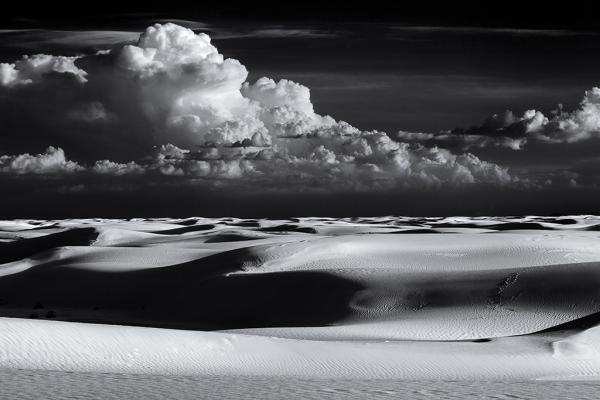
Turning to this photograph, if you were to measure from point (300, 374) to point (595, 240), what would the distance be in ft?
63.1

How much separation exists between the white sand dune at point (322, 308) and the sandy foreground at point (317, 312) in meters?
0.05

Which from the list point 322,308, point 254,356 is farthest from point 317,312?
point 254,356

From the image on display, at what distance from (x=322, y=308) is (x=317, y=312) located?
0.19m

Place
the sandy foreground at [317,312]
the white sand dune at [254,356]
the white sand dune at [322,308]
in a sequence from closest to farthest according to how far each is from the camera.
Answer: the white sand dune at [254,356] < the sandy foreground at [317,312] < the white sand dune at [322,308]

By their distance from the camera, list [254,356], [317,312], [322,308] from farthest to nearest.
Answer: [322,308]
[317,312]
[254,356]

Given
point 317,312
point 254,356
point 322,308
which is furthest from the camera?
point 322,308

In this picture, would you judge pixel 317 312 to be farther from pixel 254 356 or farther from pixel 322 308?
pixel 254 356

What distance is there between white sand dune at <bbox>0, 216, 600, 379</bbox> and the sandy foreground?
0.05 m

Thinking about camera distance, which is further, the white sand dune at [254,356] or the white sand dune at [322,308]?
the white sand dune at [322,308]

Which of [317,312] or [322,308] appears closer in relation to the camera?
[317,312]

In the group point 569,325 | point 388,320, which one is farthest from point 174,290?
point 569,325

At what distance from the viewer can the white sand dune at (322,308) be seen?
11.5 meters

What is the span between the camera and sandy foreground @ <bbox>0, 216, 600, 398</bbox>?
1118 cm

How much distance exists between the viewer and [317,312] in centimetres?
2073
